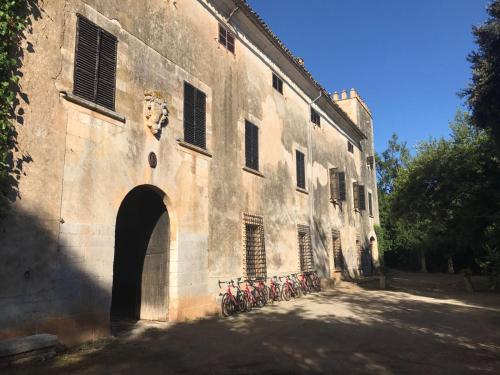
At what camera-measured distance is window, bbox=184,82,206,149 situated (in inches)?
395

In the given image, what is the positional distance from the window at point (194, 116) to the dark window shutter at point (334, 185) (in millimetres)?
10174

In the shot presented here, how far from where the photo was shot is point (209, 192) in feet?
34.7

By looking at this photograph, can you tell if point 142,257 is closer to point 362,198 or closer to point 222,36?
point 222,36

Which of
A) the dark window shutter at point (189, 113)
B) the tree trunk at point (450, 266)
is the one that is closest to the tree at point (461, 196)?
the dark window shutter at point (189, 113)

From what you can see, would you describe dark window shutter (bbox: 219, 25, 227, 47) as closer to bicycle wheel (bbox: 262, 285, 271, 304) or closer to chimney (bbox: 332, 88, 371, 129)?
bicycle wheel (bbox: 262, 285, 271, 304)

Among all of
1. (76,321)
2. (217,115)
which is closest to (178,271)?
(76,321)

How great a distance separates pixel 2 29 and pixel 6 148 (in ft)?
5.60

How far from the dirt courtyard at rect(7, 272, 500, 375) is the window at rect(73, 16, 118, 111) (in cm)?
429

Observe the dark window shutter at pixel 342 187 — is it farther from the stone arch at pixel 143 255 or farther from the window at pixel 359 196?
the stone arch at pixel 143 255

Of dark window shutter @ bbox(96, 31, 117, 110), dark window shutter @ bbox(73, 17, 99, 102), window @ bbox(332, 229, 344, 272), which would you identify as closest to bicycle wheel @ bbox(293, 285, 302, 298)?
window @ bbox(332, 229, 344, 272)

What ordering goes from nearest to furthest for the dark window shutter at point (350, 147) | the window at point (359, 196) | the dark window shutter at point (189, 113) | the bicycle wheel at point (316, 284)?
1. the dark window shutter at point (189, 113)
2. the bicycle wheel at point (316, 284)
3. the dark window shutter at point (350, 147)
4. the window at point (359, 196)

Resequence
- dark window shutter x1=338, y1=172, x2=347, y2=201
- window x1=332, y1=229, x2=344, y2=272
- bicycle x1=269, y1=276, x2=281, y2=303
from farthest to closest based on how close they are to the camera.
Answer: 1. dark window shutter x1=338, y1=172, x2=347, y2=201
2. window x1=332, y1=229, x2=344, y2=272
3. bicycle x1=269, y1=276, x2=281, y2=303

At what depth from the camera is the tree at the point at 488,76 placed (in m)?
12.6

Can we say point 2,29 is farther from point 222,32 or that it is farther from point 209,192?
point 222,32
